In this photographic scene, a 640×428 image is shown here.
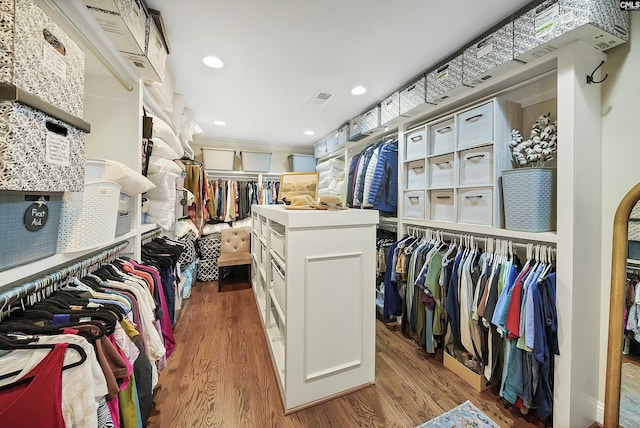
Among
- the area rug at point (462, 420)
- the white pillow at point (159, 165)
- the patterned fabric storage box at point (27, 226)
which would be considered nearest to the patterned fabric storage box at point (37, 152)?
the patterned fabric storage box at point (27, 226)

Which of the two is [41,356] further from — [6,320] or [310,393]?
[310,393]

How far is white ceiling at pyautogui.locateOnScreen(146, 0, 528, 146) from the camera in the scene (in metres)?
1.36

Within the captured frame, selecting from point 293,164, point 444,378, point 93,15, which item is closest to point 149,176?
point 93,15

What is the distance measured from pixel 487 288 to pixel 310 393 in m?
1.33

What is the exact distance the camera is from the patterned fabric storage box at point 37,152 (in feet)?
1.83

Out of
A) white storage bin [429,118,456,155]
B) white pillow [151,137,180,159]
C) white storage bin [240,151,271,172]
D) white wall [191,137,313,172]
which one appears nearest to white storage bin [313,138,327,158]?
white wall [191,137,313,172]

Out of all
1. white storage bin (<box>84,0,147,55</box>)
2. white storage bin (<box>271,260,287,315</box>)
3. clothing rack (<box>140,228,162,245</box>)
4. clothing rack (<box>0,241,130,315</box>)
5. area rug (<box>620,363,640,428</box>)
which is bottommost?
area rug (<box>620,363,640,428</box>)

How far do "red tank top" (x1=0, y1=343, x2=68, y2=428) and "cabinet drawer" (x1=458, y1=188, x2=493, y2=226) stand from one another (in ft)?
7.14

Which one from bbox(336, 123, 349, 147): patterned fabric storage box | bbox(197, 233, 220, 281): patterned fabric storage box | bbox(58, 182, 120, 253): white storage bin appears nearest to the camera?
bbox(58, 182, 120, 253): white storage bin

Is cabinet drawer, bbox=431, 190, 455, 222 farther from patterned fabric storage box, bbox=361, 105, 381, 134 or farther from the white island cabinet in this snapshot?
patterned fabric storage box, bbox=361, 105, 381, 134

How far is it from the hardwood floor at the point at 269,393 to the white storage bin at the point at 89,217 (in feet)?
3.79

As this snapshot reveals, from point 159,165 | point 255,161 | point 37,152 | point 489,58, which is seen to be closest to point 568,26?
point 489,58

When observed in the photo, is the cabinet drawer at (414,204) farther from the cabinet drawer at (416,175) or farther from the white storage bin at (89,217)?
the white storage bin at (89,217)

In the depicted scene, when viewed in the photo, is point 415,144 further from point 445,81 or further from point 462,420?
point 462,420
